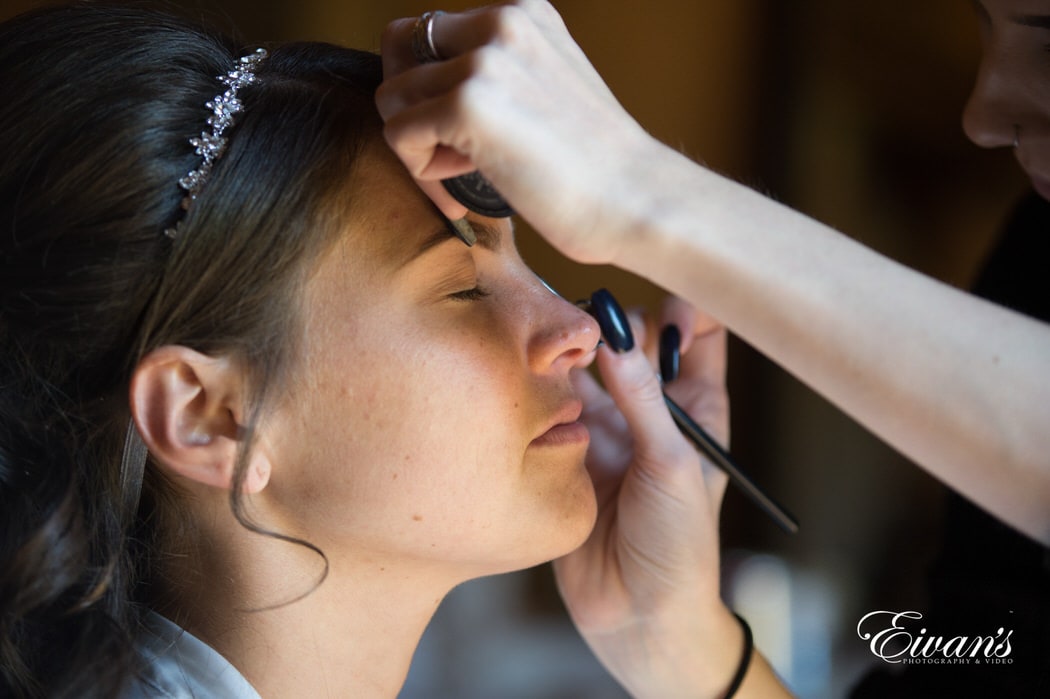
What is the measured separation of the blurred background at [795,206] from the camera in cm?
164

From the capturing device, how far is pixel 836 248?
65 cm

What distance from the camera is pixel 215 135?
2.80ft

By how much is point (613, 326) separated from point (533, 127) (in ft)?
1.51

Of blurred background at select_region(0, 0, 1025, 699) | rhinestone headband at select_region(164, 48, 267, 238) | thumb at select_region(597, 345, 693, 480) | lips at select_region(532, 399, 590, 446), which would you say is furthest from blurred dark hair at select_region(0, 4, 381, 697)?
blurred background at select_region(0, 0, 1025, 699)

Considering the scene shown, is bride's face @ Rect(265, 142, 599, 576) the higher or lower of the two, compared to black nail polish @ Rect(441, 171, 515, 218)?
lower

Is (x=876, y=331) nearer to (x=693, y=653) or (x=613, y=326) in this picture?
(x=613, y=326)

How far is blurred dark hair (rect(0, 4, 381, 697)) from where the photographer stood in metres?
0.83

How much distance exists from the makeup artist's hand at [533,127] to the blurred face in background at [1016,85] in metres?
0.45

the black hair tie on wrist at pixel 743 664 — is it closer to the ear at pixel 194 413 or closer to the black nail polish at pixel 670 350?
the black nail polish at pixel 670 350

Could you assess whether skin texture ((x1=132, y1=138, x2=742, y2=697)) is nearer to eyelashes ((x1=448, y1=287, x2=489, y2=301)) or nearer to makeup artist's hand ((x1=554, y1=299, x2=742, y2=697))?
eyelashes ((x1=448, y1=287, x2=489, y2=301))

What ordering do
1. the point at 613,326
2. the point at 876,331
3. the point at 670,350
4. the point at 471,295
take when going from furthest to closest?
the point at 670,350 → the point at 613,326 → the point at 471,295 → the point at 876,331

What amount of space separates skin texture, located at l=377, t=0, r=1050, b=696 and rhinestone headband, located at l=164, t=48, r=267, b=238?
0.24 m

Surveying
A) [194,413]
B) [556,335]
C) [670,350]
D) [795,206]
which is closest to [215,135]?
[194,413]

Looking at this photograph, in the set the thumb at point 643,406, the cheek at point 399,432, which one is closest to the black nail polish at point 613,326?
the thumb at point 643,406
